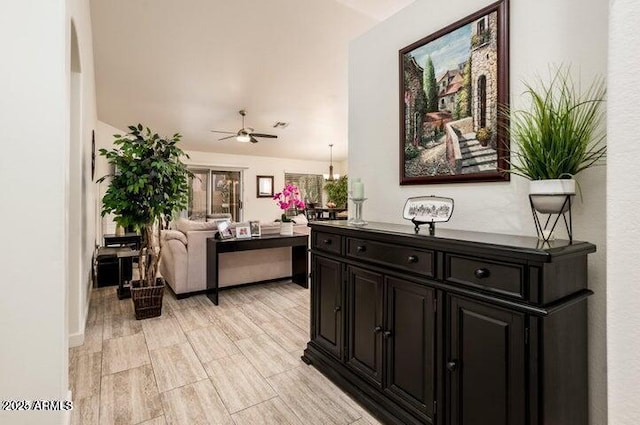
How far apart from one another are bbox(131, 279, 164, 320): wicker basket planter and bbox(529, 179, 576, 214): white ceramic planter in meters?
3.24

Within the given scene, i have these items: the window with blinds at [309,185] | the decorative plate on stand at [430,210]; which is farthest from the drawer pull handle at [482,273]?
the window with blinds at [309,185]

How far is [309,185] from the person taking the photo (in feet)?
33.7

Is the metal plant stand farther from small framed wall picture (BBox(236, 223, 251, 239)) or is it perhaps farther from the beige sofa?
the beige sofa

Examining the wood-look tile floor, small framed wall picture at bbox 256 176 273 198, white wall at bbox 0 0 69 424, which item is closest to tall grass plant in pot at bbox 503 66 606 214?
the wood-look tile floor

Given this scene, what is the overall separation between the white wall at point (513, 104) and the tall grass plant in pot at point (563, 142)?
7cm

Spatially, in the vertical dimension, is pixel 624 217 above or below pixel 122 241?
above

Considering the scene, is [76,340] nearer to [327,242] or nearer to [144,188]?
[144,188]

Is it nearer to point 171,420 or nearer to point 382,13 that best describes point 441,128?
point 171,420

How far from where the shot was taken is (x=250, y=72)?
480 centimetres

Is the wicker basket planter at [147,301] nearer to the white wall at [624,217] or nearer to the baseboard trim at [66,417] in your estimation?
the baseboard trim at [66,417]

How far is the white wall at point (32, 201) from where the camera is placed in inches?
54.6

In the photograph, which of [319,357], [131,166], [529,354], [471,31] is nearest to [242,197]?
[131,166]

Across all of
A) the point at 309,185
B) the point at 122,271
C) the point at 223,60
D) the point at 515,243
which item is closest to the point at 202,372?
the point at 515,243

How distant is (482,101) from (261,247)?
2858mm
